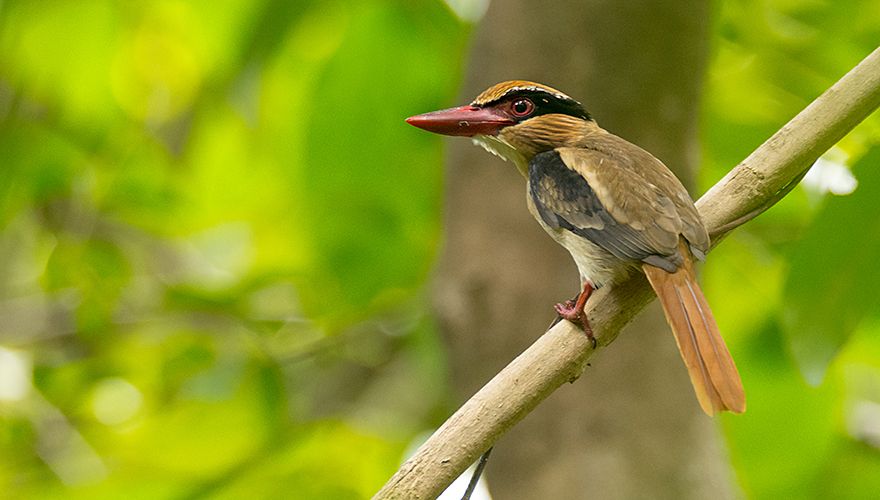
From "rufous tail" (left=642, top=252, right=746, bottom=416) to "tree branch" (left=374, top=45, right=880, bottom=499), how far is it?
0.15 ft

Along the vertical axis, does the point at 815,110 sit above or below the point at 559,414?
below

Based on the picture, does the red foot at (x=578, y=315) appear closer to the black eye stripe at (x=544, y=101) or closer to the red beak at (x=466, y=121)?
the red beak at (x=466, y=121)

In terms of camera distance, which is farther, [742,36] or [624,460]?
[742,36]

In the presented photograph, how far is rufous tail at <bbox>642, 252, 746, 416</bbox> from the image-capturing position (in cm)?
146

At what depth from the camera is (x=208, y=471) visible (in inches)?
132

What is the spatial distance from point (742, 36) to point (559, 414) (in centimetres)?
123

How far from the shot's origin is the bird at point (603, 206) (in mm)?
1596

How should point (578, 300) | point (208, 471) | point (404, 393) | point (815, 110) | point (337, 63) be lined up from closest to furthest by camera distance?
point (815, 110) → point (578, 300) → point (337, 63) → point (208, 471) → point (404, 393)

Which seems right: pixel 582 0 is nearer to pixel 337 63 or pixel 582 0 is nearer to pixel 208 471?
pixel 337 63

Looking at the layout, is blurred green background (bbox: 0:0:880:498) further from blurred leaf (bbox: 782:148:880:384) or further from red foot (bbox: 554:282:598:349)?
red foot (bbox: 554:282:598:349)

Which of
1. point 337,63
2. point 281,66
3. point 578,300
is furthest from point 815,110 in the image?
point 281,66

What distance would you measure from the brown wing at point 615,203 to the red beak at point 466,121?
0.09m

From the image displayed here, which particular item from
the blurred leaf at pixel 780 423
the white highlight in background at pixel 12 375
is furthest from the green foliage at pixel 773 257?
the white highlight in background at pixel 12 375

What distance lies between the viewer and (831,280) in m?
1.95
